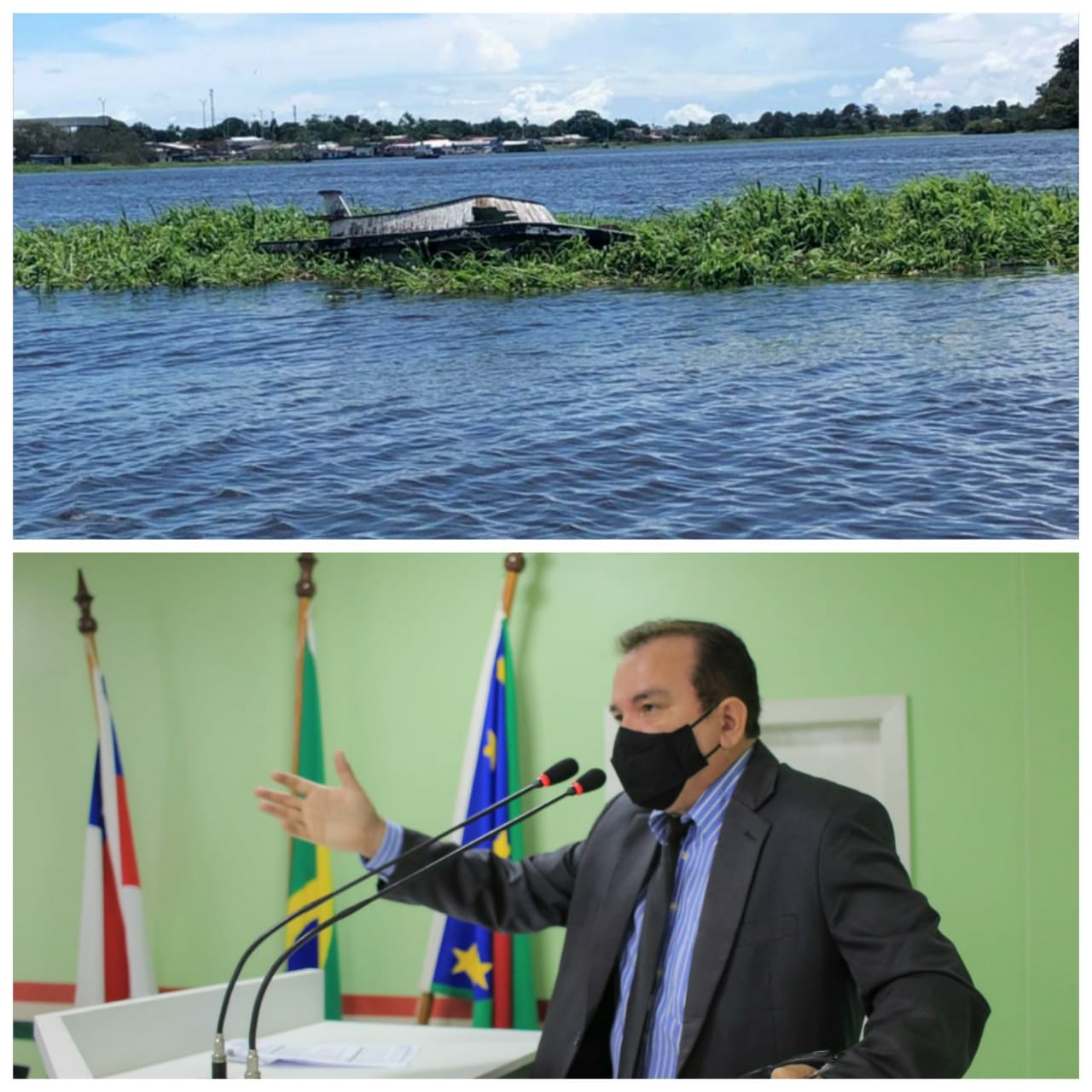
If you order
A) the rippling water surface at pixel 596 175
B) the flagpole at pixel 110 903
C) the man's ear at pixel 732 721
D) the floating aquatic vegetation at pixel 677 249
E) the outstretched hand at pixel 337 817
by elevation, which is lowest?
the flagpole at pixel 110 903

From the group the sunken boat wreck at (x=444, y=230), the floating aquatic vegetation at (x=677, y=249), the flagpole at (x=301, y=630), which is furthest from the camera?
the sunken boat wreck at (x=444, y=230)

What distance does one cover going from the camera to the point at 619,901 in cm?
296

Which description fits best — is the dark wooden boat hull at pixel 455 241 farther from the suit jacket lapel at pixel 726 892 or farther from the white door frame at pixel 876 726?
the suit jacket lapel at pixel 726 892

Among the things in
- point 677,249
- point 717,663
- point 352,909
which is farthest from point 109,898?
point 677,249

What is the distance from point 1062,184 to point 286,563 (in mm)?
3390

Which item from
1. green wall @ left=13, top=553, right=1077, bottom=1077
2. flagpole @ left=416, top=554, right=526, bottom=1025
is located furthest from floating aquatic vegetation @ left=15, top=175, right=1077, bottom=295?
flagpole @ left=416, top=554, right=526, bottom=1025

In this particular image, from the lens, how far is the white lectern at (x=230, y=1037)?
3213mm

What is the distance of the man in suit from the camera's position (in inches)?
99.8

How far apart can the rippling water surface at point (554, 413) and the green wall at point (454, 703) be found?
239mm

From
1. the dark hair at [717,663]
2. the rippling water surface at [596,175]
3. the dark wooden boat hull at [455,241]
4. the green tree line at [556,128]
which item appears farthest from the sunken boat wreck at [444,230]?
the dark hair at [717,663]

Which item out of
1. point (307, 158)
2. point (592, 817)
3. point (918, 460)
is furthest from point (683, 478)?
point (307, 158)

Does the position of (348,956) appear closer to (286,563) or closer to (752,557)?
(286,563)

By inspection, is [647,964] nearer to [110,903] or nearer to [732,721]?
[732,721]

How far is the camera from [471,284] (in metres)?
6.22
